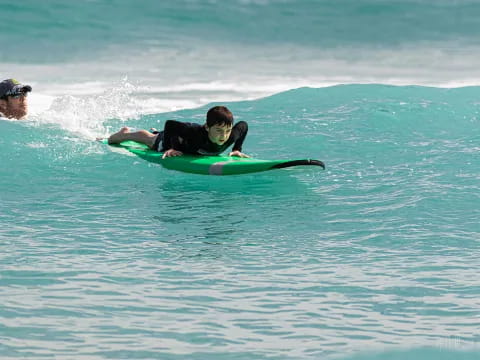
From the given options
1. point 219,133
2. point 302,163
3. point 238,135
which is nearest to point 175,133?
point 219,133

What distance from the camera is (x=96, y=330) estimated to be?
4.37 meters

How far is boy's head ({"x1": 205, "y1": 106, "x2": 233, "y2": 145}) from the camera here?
8695 mm

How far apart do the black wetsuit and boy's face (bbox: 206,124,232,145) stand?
9cm

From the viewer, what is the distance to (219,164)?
8891 millimetres

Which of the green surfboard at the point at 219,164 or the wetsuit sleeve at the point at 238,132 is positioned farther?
the wetsuit sleeve at the point at 238,132

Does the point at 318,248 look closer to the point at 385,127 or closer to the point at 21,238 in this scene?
the point at 21,238

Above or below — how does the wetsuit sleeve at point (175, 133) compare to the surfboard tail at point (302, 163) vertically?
above

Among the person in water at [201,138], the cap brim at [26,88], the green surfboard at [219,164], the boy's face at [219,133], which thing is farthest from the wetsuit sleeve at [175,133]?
the cap brim at [26,88]

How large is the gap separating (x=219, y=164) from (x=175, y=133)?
2.77 feet

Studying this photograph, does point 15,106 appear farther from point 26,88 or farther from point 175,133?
point 175,133

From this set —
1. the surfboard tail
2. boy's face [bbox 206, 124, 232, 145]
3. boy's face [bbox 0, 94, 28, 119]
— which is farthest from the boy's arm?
boy's face [bbox 0, 94, 28, 119]

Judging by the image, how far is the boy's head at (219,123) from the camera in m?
Answer: 8.70

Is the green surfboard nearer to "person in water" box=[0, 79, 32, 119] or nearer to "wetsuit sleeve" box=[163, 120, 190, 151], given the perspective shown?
"wetsuit sleeve" box=[163, 120, 190, 151]

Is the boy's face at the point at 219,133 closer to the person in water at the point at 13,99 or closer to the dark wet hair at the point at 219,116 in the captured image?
the dark wet hair at the point at 219,116
